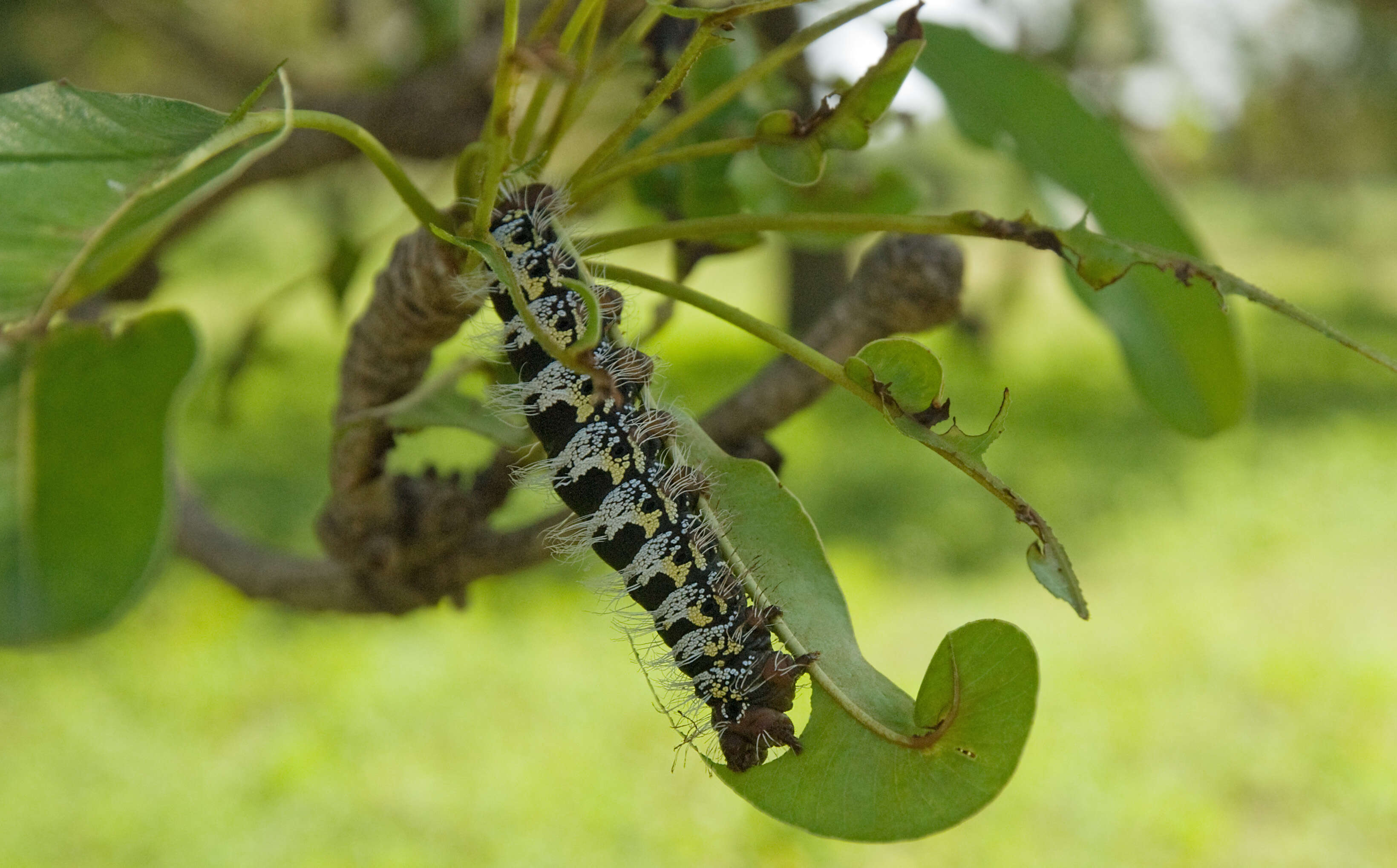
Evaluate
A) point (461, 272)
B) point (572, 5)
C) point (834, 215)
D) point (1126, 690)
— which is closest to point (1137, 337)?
point (834, 215)

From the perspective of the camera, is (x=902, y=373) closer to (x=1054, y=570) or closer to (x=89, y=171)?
(x=1054, y=570)

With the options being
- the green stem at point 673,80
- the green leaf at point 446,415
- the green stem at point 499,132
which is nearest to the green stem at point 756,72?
the green stem at point 673,80

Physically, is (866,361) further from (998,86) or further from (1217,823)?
(1217,823)

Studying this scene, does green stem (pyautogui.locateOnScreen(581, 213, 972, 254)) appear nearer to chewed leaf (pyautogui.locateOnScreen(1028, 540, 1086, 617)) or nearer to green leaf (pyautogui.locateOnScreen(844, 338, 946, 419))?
green leaf (pyautogui.locateOnScreen(844, 338, 946, 419))

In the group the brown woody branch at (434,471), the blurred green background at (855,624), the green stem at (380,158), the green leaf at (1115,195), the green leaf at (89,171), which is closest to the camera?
the green leaf at (89,171)

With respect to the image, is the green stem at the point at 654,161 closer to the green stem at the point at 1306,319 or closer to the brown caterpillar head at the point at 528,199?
the brown caterpillar head at the point at 528,199

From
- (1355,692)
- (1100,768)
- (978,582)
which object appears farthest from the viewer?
(978,582)

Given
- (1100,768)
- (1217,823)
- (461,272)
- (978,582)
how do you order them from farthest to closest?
(978,582) < (1100,768) < (1217,823) < (461,272)
